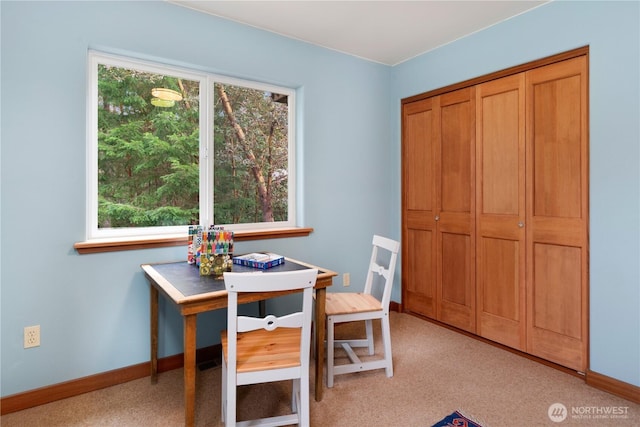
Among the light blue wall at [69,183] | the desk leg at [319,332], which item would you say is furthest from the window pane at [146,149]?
the desk leg at [319,332]

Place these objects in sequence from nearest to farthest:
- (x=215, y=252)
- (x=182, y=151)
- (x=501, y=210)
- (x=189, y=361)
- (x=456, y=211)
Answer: (x=189, y=361) → (x=215, y=252) → (x=182, y=151) → (x=501, y=210) → (x=456, y=211)

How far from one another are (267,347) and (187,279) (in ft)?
1.90

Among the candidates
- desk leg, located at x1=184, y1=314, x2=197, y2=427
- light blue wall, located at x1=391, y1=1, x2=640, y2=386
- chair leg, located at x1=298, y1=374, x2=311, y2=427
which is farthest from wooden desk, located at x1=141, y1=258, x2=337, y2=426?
light blue wall, located at x1=391, y1=1, x2=640, y2=386

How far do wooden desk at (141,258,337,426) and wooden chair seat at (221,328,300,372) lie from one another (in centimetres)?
17

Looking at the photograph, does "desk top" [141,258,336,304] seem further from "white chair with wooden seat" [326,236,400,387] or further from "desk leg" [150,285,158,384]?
"white chair with wooden seat" [326,236,400,387]

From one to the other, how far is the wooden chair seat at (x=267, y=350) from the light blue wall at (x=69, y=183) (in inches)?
33.2

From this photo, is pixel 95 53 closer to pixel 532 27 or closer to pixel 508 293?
pixel 532 27

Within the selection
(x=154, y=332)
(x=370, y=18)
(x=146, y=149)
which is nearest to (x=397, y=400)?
(x=154, y=332)

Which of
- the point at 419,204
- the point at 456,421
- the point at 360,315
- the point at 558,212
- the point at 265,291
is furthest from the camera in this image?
the point at 419,204

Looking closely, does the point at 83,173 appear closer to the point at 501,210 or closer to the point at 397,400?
the point at 397,400

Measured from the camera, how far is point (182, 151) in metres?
2.48

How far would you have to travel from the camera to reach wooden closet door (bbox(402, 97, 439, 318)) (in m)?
3.18

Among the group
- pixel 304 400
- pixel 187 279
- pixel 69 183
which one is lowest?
pixel 304 400
